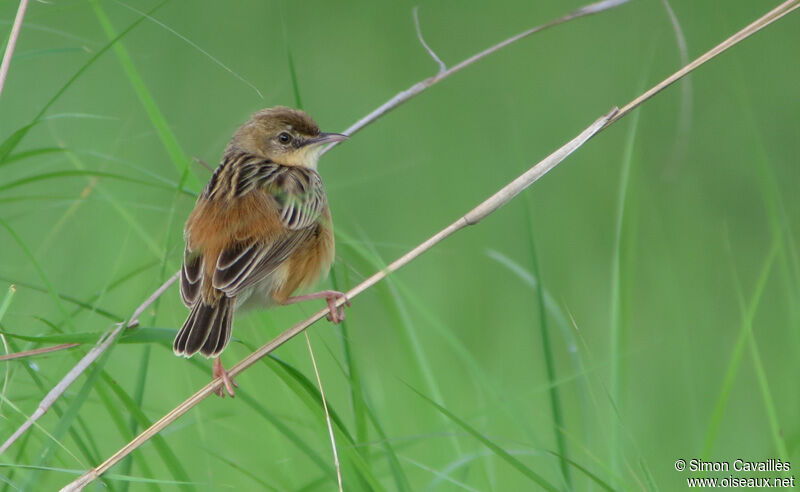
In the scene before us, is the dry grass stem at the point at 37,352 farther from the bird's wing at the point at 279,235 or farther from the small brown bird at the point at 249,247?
the bird's wing at the point at 279,235

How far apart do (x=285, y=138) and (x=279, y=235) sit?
101 centimetres

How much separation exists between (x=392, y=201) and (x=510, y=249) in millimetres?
1046

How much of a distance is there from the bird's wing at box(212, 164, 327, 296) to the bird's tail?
0.28ft

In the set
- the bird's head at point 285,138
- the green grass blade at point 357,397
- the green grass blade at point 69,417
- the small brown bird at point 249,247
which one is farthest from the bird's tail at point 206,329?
the bird's head at point 285,138

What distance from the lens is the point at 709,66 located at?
10.9 meters

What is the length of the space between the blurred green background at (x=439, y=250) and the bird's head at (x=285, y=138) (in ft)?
Result: 0.48

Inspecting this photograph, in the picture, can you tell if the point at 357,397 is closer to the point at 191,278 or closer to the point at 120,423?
the point at 120,423

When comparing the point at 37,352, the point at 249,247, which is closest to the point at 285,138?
the point at 249,247

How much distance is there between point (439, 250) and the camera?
436 centimetres

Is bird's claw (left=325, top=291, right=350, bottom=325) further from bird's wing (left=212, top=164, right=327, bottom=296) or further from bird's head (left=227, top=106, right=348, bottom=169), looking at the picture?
bird's head (left=227, top=106, right=348, bottom=169)

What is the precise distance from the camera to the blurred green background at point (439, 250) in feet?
11.8

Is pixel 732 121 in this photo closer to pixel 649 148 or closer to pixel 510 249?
pixel 649 148

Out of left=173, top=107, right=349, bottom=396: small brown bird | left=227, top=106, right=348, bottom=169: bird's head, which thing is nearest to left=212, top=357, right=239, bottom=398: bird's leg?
left=173, top=107, right=349, bottom=396: small brown bird

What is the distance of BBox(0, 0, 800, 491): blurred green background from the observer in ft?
11.8
